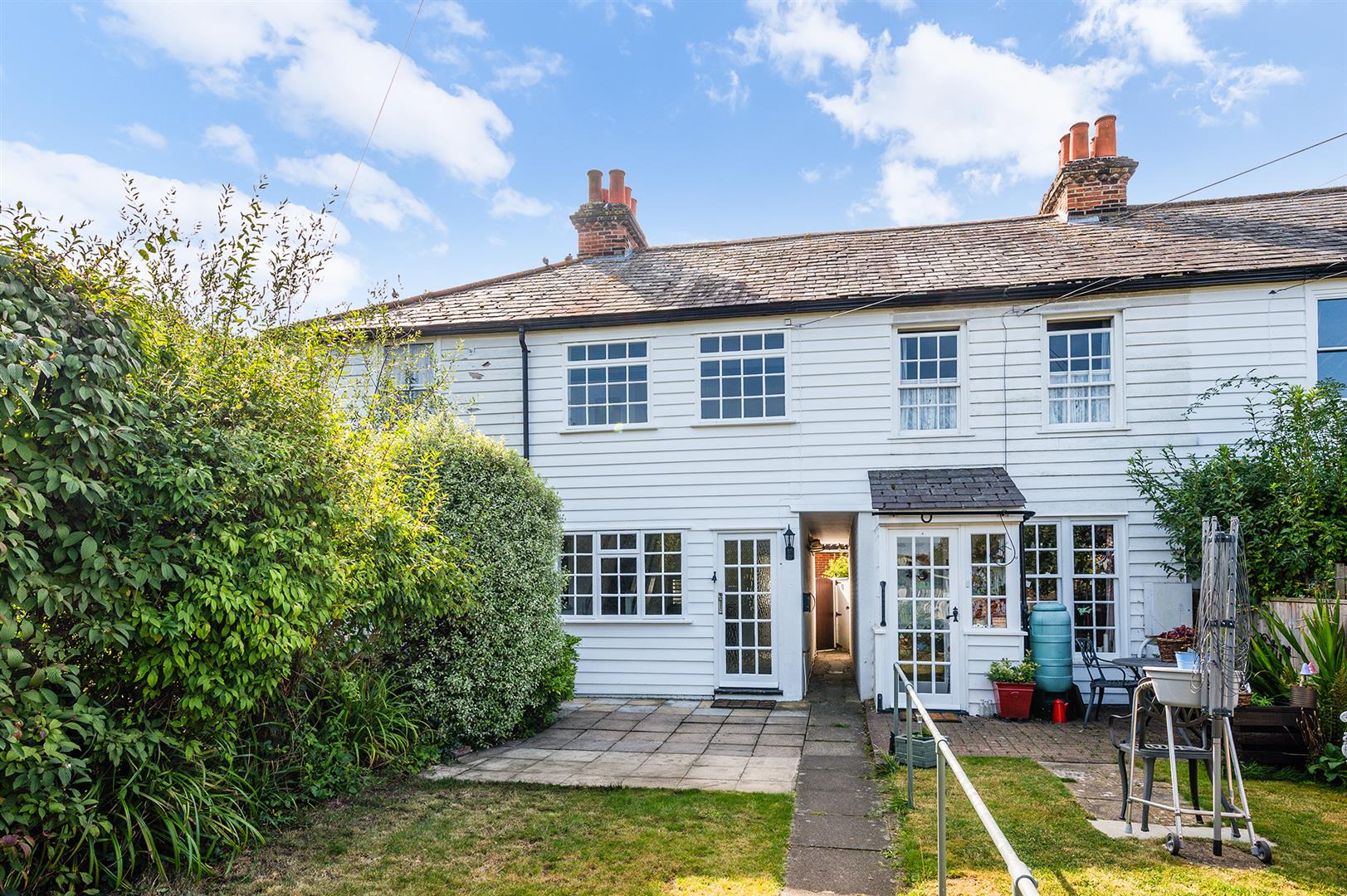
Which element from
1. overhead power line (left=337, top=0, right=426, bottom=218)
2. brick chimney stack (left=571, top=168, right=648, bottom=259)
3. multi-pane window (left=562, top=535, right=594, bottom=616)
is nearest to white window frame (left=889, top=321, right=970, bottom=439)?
multi-pane window (left=562, top=535, right=594, bottom=616)

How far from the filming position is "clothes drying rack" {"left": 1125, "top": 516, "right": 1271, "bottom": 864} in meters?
5.07

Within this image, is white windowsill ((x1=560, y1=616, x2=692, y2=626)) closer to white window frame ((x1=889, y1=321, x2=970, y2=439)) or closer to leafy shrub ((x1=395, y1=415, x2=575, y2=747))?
leafy shrub ((x1=395, y1=415, x2=575, y2=747))

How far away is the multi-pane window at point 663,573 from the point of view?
11.7 meters

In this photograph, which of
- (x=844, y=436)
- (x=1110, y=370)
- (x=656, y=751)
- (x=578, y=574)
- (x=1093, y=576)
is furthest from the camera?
(x=578, y=574)

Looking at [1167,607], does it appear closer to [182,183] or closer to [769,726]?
[769,726]

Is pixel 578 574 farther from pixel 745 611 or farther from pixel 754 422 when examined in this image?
pixel 754 422

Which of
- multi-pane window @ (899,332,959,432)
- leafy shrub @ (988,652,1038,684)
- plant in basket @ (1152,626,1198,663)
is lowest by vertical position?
leafy shrub @ (988,652,1038,684)

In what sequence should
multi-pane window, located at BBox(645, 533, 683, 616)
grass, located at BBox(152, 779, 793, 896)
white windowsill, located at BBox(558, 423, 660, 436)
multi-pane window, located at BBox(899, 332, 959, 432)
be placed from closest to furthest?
grass, located at BBox(152, 779, 793, 896)
multi-pane window, located at BBox(899, 332, 959, 432)
multi-pane window, located at BBox(645, 533, 683, 616)
white windowsill, located at BBox(558, 423, 660, 436)

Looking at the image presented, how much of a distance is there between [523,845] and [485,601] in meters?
3.00

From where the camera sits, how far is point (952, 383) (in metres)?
11.1

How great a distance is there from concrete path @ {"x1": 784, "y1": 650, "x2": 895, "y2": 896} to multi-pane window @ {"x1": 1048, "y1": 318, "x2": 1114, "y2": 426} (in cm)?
527

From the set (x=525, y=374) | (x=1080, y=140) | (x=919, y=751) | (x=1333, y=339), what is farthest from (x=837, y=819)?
(x=1080, y=140)

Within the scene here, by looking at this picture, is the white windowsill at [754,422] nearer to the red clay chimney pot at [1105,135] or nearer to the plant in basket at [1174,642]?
the plant in basket at [1174,642]

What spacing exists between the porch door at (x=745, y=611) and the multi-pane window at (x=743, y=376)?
1.93 meters
